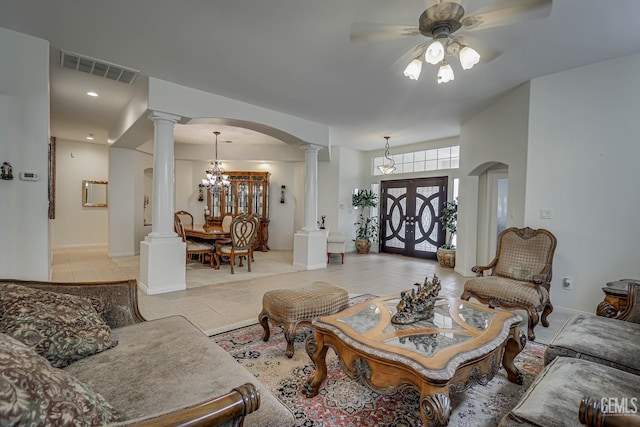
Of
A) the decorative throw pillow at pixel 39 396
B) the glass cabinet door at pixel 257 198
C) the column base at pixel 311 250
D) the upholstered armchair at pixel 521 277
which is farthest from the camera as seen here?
the glass cabinet door at pixel 257 198

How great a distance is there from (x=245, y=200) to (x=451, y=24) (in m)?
7.23

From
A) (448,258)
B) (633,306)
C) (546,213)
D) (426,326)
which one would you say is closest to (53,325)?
(426,326)

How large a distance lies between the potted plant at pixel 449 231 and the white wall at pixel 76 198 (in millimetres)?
8877

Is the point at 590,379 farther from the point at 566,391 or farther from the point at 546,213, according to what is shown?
the point at 546,213

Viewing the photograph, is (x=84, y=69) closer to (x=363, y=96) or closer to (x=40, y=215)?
(x=40, y=215)

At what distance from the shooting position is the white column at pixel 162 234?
4012mm

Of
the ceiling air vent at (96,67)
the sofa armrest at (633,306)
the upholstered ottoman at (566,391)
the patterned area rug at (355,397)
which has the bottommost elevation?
the patterned area rug at (355,397)

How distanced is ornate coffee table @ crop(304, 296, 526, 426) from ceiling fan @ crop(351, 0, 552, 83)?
1.87 metres

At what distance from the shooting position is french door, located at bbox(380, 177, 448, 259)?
723 cm

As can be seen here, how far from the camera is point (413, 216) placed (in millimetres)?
7719

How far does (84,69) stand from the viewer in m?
3.64

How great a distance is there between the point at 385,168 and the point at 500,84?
3617mm

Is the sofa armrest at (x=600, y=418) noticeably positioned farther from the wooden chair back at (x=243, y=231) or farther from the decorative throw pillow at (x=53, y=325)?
the wooden chair back at (x=243, y=231)

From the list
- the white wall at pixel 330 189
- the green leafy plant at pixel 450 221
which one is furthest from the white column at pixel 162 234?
the green leafy plant at pixel 450 221
